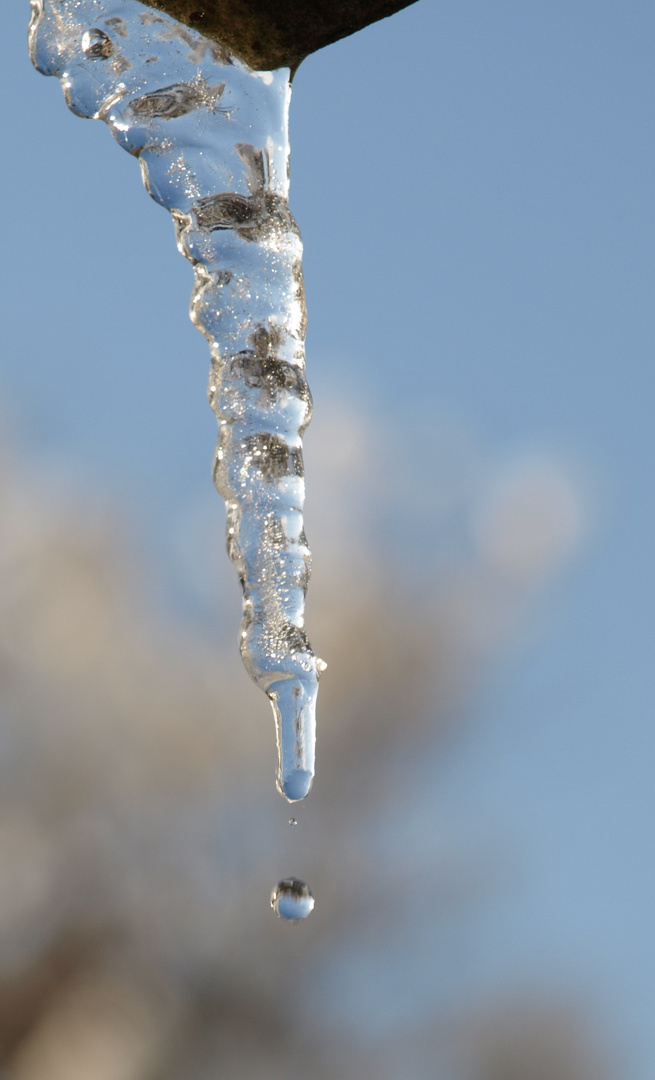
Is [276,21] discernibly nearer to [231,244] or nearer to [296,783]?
[231,244]

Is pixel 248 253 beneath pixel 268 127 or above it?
beneath

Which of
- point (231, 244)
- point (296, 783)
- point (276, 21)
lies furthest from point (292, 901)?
point (276, 21)

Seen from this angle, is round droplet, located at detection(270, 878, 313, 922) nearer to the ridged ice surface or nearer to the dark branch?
the ridged ice surface

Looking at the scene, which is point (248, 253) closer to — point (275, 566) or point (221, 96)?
point (221, 96)

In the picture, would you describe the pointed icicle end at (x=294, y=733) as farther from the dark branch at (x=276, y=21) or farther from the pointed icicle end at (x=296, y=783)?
the dark branch at (x=276, y=21)

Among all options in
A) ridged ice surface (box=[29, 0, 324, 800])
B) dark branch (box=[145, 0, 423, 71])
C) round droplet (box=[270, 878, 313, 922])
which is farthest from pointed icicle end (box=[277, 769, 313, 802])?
dark branch (box=[145, 0, 423, 71])

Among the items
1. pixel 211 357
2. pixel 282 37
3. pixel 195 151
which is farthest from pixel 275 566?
pixel 282 37

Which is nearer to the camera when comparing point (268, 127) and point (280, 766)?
point (280, 766)
